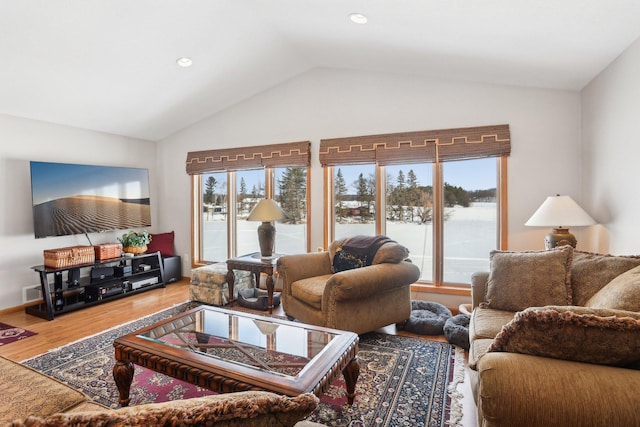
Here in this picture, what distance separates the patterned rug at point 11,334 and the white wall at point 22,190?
2.03 ft

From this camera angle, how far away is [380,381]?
230 centimetres

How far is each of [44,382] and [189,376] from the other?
1.83ft

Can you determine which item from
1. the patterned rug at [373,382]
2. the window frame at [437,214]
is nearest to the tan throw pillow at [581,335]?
the patterned rug at [373,382]

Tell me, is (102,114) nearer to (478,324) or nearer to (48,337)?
(48,337)

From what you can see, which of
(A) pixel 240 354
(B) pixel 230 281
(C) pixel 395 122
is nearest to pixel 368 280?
(A) pixel 240 354

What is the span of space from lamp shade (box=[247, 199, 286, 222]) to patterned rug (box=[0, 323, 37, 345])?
2.30 m

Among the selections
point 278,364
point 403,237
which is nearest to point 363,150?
point 403,237

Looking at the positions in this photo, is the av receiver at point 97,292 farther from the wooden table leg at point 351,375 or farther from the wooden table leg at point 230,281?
the wooden table leg at point 351,375

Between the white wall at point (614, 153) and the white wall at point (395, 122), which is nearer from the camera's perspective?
the white wall at point (614, 153)

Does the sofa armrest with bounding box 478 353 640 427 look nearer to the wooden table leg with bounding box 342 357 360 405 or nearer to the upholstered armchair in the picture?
the wooden table leg with bounding box 342 357 360 405

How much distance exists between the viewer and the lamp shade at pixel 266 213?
386cm

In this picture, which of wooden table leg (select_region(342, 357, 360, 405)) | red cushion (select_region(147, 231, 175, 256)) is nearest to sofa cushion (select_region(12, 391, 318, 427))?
wooden table leg (select_region(342, 357, 360, 405))

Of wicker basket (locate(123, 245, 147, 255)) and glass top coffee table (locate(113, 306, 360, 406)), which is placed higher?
wicker basket (locate(123, 245, 147, 255))

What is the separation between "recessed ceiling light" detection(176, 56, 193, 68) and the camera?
3520 mm
